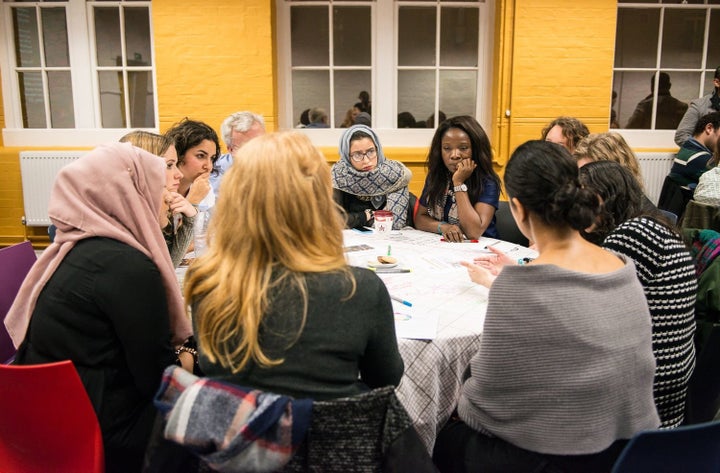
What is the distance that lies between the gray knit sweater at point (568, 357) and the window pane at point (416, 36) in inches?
179

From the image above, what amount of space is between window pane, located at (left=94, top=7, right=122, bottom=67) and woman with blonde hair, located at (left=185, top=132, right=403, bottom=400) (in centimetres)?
508

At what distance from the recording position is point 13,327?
1474 mm

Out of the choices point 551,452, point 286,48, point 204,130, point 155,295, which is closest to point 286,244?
point 155,295

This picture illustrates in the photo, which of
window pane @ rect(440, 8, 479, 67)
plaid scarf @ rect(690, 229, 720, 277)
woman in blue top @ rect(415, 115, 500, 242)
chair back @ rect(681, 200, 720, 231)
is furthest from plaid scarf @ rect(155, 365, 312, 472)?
window pane @ rect(440, 8, 479, 67)

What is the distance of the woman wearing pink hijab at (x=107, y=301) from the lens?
53.2 inches

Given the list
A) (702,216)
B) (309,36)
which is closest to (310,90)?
(309,36)

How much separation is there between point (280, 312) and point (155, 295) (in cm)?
49

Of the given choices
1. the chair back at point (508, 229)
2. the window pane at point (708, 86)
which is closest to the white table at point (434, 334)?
the chair back at point (508, 229)

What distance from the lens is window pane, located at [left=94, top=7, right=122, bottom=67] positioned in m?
5.39

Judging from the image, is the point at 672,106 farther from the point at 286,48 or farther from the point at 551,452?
the point at 551,452

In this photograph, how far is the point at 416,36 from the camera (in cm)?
542

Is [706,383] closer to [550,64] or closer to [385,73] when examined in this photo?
[550,64]

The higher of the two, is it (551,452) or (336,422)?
(336,422)

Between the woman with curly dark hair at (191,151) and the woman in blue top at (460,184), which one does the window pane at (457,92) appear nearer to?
the woman in blue top at (460,184)
